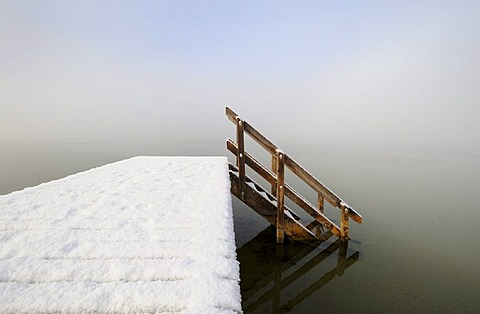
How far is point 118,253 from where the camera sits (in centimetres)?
229

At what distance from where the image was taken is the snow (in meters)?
1.69

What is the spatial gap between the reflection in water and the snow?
3.21m

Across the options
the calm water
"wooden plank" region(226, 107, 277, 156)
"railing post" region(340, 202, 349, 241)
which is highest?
"wooden plank" region(226, 107, 277, 156)

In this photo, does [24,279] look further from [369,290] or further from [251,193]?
[369,290]

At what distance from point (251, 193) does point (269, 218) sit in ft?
3.21

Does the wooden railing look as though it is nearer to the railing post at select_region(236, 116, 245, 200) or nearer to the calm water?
the railing post at select_region(236, 116, 245, 200)

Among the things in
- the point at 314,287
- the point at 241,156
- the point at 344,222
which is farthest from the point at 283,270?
the point at 241,156

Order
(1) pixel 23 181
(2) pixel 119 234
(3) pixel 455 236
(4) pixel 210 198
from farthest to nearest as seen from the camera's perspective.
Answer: (1) pixel 23 181
(3) pixel 455 236
(4) pixel 210 198
(2) pixel 119 234

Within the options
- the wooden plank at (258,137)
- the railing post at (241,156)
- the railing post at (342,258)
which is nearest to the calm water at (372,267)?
the railing post at (342,258)

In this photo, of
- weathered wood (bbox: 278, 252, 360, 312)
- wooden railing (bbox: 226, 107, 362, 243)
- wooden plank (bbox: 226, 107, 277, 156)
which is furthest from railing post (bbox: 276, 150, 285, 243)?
weathered wood (bbox: 278, 252, 360, 312)

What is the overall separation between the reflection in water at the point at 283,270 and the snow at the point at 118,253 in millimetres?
3211

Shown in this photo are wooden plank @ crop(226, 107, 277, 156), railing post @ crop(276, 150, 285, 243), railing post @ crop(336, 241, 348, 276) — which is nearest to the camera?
railing post @ crop(276, 150, 285, 243)

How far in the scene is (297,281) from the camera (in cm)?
639

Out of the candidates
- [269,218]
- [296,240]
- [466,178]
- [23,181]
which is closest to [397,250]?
[296,240]
